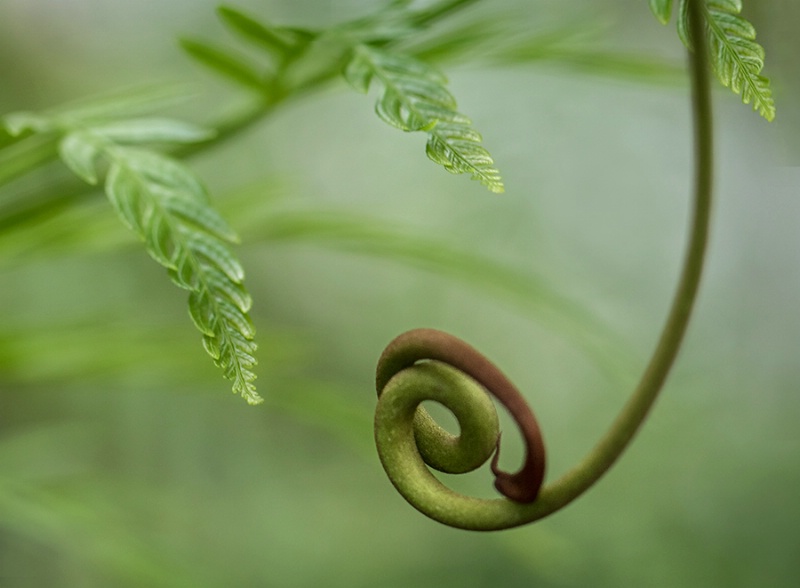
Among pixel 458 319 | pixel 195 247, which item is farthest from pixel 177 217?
pixel 458 319

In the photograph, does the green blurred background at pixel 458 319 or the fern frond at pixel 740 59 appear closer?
the fern frond at pixel 740 59

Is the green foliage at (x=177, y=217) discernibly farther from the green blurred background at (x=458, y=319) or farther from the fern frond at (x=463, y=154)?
the green blurred background at (x=458, y=319)

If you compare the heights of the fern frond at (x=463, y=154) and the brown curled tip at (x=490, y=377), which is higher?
the fern frond at (x=463, y=154)

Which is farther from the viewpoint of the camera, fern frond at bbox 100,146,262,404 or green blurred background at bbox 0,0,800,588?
green blurred background at bbox 0,0,800,588

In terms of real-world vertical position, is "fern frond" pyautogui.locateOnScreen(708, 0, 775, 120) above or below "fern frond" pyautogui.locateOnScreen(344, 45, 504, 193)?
above

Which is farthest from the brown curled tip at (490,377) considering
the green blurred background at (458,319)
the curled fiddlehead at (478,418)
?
the green blurred background at (458,319)

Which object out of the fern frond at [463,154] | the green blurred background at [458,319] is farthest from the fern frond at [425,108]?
the green blurred background at [458,319]

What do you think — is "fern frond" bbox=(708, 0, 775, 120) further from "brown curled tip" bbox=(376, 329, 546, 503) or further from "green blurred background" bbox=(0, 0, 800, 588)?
"green blurred background" bbox=(0, 0, 800, 588)

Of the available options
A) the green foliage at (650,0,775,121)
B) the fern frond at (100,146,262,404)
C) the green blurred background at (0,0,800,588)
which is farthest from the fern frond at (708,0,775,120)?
the green blurred background at (0,0,800,588)

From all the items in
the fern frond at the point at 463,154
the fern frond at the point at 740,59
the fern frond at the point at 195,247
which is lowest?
the fern frond at the point at 195,247
